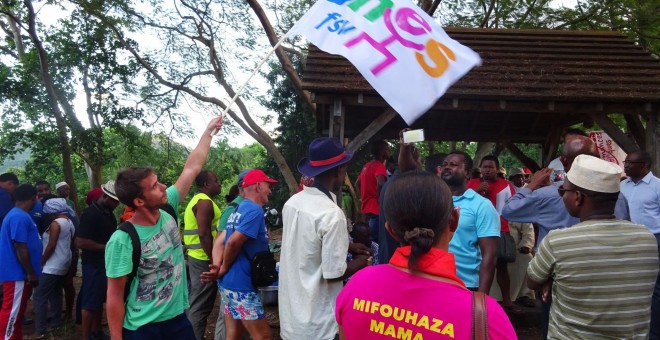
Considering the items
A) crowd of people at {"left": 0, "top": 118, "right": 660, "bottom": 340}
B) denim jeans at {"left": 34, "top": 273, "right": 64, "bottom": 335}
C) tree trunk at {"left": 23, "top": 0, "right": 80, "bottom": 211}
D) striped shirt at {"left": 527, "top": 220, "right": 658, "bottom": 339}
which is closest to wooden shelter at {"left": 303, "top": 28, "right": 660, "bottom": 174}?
crowd of people at {"left": 0, "top": 118, "right": 660, "bottom": 340}

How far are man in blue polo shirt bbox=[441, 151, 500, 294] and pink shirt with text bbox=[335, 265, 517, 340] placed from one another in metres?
1.85

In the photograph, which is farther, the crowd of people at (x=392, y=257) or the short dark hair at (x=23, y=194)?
the short dark hair at (x=23, y=194)

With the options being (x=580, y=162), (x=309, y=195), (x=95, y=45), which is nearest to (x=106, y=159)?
(x=95, y=45)

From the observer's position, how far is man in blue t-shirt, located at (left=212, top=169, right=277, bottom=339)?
12.6 feet

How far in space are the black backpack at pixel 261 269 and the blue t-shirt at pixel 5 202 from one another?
15.5 feet

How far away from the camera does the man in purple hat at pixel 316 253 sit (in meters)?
3.01

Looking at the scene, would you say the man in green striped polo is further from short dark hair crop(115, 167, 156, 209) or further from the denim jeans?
the denim jeans

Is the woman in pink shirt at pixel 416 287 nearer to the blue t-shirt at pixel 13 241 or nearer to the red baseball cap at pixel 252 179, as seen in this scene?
the red baseball cap at pixel 252 179

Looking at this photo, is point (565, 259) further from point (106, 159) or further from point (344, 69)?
point (106, 159)

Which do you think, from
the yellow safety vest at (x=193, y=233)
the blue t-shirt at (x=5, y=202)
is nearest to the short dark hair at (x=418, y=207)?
the yellow safety vest at (x=193, y=233)

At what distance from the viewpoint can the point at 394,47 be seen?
10.0ft

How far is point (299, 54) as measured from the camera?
1557 centimetres

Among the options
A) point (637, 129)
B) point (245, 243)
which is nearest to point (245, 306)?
point (245, 243)

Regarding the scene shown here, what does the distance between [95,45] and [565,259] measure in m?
13.1
